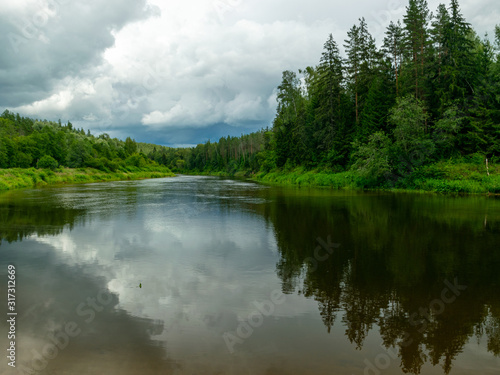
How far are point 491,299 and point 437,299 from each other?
1.37 metres

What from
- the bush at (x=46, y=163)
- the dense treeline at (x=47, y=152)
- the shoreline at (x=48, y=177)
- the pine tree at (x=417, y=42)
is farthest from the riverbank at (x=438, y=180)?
the dense treeline at (x=47, y=152)

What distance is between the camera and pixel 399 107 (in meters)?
42.0

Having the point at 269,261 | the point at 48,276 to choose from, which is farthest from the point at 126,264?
the point at 269,261

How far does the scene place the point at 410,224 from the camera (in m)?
18.7

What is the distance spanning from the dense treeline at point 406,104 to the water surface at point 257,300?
89.2ft

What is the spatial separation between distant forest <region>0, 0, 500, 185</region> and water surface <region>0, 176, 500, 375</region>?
2747 centimetres

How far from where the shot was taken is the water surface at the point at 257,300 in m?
5.81

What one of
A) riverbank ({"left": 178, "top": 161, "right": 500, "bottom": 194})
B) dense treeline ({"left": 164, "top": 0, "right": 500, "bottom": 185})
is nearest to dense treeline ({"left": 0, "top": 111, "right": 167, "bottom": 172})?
dense treeline ({"left": 164, "top": 0, "right": 500, "bottom": 185})

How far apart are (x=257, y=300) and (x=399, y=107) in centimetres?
4072

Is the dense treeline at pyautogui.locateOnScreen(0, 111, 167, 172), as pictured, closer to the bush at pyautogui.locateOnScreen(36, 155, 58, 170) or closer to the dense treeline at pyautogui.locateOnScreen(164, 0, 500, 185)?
the bush at pyautogui.locateOnScreen(36, 155, 58, 170)

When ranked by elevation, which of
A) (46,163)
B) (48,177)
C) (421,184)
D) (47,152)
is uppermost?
(47,152)

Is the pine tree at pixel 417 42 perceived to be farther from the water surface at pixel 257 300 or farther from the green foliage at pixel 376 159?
the water surface at pixel 257 300

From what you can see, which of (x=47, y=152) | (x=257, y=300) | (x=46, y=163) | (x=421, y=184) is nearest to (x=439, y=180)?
(x=421, y=184)

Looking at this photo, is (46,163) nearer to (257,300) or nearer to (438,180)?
(438,180)
